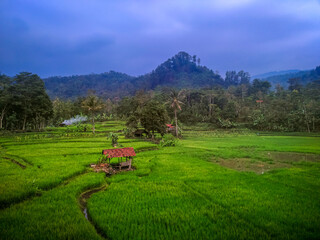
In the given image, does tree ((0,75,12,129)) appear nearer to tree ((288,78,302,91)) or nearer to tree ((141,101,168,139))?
tree ((141,101,168,139))

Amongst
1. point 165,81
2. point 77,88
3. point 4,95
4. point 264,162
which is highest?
point 165,81

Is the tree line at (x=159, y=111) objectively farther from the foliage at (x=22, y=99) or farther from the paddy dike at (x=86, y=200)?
the paddy dike at (x=86, y=200)

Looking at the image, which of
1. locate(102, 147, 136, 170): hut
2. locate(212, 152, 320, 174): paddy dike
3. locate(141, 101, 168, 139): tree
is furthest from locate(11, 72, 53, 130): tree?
locate(212, 152, 320, 174): paddy dike

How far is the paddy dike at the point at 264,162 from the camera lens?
14939 mm

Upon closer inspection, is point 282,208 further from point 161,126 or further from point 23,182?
point 161,126

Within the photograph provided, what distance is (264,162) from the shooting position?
55.4 ft

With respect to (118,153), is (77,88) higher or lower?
higher

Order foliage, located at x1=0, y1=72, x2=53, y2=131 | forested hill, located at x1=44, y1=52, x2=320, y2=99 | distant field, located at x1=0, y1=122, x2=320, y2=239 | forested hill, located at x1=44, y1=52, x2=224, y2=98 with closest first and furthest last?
1. distant field, located at x1=0, y1=122, x2=320, y2=239
2. foliage, located at x1=0, y1=72, x2=53, y2=131
3. forested hill, located at x1=44, y1=52, x2=320, y2=99
4. forested hill, located at x1=44, y1=52, x2=224, y2=98

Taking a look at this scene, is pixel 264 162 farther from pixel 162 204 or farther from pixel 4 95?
pixel 4 95

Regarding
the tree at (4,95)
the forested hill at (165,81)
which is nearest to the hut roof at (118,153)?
the tree at (4,95)

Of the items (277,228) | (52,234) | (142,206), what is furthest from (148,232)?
(277,228)

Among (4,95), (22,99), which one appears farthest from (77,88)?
(4,95)

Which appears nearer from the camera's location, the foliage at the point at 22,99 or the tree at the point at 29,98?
the foliage at the point at 22,99

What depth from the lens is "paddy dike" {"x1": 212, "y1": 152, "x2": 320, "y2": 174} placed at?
14.9 metres
